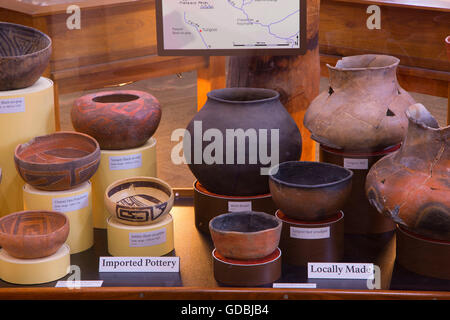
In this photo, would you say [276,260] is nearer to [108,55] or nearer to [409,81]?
[409,81]

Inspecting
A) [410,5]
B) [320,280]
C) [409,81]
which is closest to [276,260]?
[320,280]

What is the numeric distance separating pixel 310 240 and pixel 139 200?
21.0 inches

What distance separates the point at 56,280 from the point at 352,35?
134 centimetres

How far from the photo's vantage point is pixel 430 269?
5.54ft

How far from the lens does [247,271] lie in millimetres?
1639

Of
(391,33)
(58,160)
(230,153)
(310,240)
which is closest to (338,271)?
(310,240)

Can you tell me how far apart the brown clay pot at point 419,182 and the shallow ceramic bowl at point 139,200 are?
59cm

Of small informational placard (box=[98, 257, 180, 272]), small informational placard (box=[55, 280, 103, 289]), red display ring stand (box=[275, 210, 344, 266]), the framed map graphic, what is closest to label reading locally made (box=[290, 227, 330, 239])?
red display ring stand (box=[275, 210, 344, 266])

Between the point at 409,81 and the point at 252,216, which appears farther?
the point at 409,81

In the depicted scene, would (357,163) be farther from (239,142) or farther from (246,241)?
(246,241)

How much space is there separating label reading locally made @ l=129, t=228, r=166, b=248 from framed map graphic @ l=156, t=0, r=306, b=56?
631 mm

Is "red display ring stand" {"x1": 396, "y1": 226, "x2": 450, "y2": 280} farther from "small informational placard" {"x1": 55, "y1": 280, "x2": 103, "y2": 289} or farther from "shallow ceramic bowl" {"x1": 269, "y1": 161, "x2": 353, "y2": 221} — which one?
"small informational placard" {"x1": 55, "y1": 280, "x2": 103, "y2": 289}

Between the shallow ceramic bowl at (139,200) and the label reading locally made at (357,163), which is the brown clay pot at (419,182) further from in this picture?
the shallow ceramic bowl at (139,200)

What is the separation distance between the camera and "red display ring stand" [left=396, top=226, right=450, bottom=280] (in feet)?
5.43
